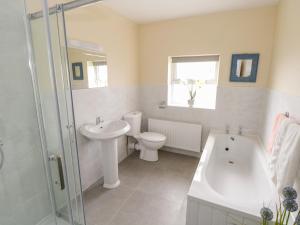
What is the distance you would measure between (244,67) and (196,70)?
2.43ft

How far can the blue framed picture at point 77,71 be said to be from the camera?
1.82 m

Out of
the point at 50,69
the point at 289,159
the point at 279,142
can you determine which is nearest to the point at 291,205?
the point at 289,159

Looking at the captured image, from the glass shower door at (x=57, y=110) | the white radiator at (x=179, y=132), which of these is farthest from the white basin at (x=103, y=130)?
the white radiator at (x=179, y=132)

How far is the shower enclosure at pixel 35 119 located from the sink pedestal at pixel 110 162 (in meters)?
0.61

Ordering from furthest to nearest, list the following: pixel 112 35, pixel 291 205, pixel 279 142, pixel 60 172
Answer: pixel 112 35, pixel 60 172, pixel 279 142, pixel 291 205

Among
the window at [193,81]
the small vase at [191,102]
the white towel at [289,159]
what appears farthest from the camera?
the small vase at [191,102]

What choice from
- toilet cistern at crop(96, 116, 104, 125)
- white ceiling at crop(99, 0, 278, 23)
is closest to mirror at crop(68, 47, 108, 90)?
toilet cistern at crop(96, 116, 104, 125)

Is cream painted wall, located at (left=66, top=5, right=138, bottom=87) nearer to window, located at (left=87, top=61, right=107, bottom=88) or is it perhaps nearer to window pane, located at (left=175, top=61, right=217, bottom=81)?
window, located at (left=87, top=61, right=107, bottom=88)

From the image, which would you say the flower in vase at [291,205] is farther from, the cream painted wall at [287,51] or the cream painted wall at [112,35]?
the cream painted wall at [112,35]

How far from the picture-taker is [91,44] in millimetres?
1957

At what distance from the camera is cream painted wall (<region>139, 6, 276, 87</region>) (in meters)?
2.25

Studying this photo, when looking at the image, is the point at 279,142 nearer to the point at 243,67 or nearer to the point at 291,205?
the point at 291,205

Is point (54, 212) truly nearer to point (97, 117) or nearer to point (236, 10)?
point (97, 117)

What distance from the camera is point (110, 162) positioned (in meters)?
2.08
